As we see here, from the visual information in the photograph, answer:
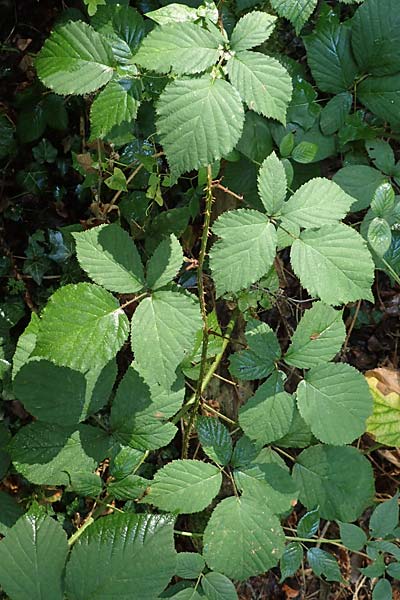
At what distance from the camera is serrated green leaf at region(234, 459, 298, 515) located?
1610 millimetres

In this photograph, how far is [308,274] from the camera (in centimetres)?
141

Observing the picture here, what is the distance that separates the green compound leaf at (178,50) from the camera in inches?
50.2

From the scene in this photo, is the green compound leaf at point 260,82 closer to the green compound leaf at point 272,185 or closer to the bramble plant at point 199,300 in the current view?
the bramble plant at point 199,300

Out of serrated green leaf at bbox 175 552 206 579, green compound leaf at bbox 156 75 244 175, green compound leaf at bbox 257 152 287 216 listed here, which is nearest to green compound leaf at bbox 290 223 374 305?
green compound leaf at bbox 257 152 287 216

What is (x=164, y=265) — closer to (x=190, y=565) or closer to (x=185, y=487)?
(x=185, y=487)

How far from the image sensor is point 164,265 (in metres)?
1.41

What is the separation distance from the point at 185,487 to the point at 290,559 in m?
0.46

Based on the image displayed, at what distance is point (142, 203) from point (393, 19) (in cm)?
101

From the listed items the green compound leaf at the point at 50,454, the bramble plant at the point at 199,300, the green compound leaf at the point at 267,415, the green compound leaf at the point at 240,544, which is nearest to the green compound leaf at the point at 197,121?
the bramble plant at the point at 199,300

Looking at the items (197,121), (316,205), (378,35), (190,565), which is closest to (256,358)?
(316,205)

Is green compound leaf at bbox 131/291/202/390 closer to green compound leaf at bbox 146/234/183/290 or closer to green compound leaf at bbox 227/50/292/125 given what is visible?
green compound leaf at bbox 146/234/183/290

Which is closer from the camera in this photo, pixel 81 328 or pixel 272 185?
pixel 81 328

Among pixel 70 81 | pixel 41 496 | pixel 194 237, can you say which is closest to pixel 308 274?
pixel 194 237

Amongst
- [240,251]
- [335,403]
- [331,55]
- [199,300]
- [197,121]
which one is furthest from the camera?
[331,55]
